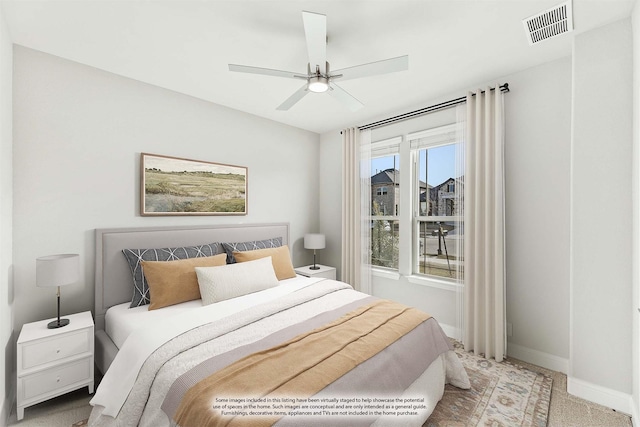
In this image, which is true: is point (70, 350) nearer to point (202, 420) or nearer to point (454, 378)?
point (202, 420)

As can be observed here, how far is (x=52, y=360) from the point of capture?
1.93 m

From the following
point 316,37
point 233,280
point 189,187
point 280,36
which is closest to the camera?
point 316,37

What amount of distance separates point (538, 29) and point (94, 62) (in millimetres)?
3407

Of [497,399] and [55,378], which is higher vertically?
[55,378]

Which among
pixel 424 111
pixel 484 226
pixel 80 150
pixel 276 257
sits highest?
pixel 424 111

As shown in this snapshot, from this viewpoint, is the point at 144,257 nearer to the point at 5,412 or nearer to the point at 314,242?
the point at 5,412

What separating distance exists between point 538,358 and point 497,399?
0.78 meters

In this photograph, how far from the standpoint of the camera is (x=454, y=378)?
2.19m

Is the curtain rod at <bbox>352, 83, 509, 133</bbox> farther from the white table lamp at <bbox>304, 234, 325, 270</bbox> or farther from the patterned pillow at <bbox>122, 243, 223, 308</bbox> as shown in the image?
the patterned pillow at <bbox>122, 243, 223, 308</bbox>

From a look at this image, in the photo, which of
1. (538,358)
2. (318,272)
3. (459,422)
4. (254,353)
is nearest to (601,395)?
(538,358)

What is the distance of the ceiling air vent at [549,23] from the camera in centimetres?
181

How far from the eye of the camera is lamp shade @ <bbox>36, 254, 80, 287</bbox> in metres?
1.97

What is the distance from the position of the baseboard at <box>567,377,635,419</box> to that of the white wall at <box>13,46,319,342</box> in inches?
137

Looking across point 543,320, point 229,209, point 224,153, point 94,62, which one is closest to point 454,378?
point 543,320
